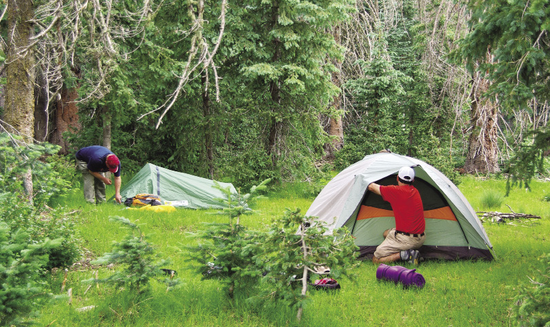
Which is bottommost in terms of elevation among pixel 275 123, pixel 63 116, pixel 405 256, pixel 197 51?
pixel 405 256

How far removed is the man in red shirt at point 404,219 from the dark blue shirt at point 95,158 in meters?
5.22

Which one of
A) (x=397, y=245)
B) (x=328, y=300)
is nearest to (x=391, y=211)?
(x=397, y=245)

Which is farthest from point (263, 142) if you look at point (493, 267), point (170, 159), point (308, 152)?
point (493, 267)

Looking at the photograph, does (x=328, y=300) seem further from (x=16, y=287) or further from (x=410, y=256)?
(x=16, y=287)

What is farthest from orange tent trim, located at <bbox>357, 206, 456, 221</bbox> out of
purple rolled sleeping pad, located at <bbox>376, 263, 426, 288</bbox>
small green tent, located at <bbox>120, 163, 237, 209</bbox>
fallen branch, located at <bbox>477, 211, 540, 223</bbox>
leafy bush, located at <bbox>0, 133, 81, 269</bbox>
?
leafy bush, located at <bbox>0, 133, 81, 269</bbox>

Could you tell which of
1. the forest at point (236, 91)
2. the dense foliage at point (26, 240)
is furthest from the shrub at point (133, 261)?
the forest at point (236, 91)

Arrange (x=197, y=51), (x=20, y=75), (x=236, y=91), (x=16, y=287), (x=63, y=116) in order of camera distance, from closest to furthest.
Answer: (x=16, y=287)
(x=197, y=51)
(x=20, y=75)
(x=236, y=91)
(x=63, y=116)

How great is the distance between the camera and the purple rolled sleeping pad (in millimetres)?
5223

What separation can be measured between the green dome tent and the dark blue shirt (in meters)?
4.33

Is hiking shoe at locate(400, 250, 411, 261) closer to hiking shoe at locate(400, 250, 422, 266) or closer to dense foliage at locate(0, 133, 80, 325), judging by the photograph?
hiking shoe at locate(400, 250, 422, 266)

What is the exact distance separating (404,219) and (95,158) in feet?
19.2

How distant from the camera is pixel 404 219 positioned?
20.5 feet

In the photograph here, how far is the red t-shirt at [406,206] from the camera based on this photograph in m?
6.19

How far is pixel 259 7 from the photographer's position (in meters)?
11.4
